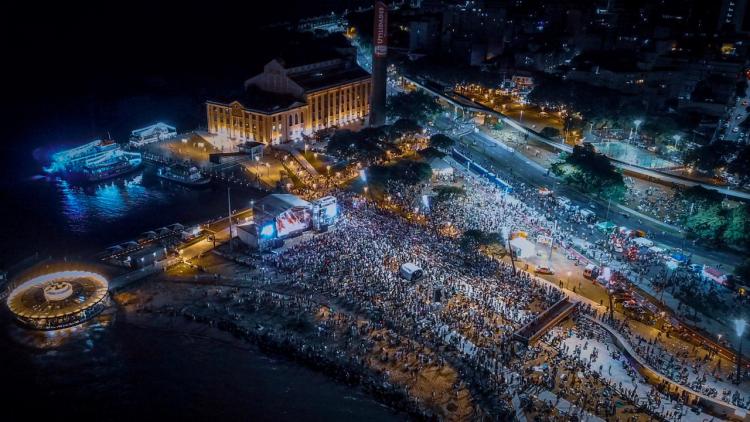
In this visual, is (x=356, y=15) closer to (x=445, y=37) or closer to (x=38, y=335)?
(x=445, y=37)

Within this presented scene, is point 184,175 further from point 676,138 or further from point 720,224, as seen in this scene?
point 676,138

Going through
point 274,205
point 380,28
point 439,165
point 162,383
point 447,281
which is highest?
point 380,28

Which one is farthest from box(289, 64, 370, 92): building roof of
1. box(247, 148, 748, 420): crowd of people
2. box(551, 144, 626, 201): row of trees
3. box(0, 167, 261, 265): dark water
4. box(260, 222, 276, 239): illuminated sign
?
box(260, 222, 276, 239): illuminated sign

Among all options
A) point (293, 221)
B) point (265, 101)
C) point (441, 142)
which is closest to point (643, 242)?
point (441, 142)

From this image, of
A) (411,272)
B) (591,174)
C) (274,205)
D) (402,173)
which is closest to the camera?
(411,272)

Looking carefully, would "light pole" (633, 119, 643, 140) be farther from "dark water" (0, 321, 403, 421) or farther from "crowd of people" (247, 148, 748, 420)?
"dark water" (0, 321, 403, 421)

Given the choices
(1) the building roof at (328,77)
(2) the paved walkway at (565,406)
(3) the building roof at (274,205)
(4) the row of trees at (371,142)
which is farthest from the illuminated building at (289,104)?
(2) the paved walkway at (565,406)

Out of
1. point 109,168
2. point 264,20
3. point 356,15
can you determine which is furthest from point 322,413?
point 264,20
